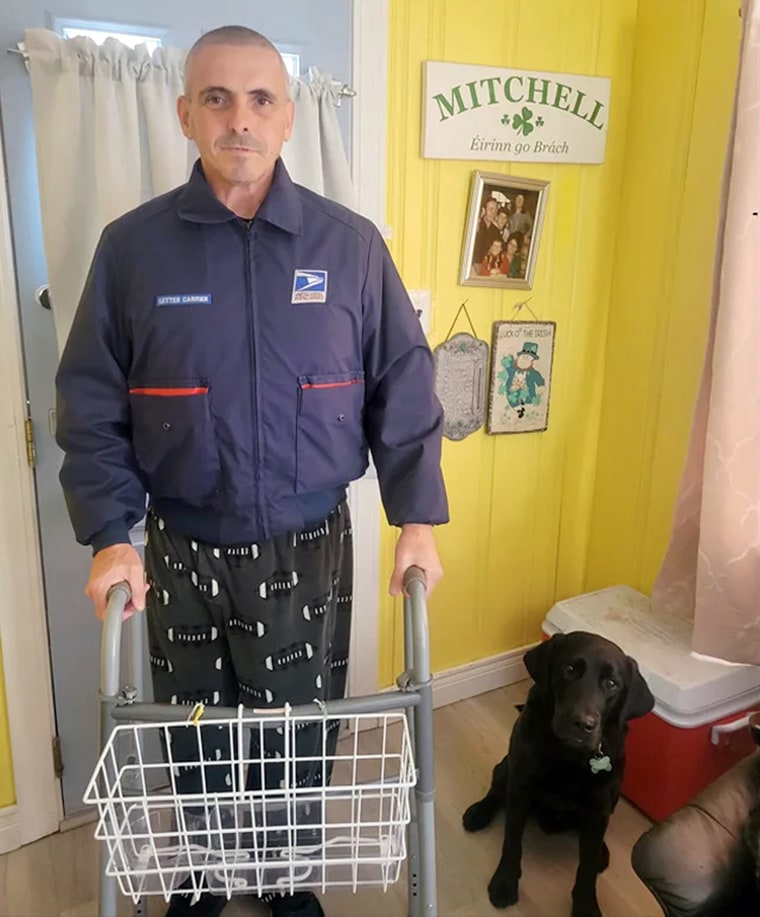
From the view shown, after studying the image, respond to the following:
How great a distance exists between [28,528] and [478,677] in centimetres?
142

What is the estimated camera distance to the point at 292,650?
1440 mm

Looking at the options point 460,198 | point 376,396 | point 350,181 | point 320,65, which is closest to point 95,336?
point 376,396

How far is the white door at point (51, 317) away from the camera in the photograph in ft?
5.23

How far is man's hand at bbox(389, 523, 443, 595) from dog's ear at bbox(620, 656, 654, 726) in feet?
2.20

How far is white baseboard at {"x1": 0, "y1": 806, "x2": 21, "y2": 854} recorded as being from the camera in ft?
6.24

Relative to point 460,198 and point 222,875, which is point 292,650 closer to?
point 222,875

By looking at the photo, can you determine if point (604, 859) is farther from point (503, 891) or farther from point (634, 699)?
point (634, 699)

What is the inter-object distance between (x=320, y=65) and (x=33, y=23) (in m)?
0.60

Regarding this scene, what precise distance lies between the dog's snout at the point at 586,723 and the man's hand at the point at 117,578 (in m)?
0.91

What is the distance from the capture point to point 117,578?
1.20 m

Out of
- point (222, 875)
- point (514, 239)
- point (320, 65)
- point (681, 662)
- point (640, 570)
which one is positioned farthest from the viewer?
point (640, 570)

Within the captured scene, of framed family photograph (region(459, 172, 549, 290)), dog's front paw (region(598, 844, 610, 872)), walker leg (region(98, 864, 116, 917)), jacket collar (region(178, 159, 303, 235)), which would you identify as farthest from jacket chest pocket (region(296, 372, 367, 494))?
dog's front paw (region(598, 844, 610, 872))

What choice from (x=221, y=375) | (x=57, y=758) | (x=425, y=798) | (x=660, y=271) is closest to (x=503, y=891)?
(x=425, y=798)

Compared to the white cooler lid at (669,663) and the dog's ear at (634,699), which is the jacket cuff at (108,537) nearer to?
the dog's ear at (634,699)
